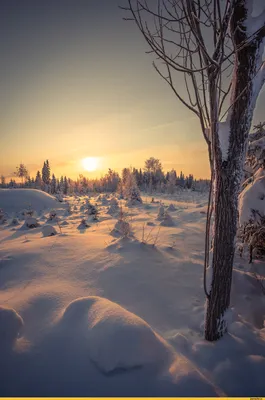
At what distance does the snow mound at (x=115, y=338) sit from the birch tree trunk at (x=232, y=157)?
690 millimetres

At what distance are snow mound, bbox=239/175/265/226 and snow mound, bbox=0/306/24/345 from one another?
3742 millimetres

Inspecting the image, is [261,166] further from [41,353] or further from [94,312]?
[41,353]

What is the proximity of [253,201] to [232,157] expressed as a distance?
2477 mm

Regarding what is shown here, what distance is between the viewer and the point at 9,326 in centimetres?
158

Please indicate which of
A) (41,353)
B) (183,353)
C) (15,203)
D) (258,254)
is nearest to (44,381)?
(41,353)

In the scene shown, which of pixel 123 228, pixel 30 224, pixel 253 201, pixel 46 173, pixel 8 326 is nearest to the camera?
pixel 8 326

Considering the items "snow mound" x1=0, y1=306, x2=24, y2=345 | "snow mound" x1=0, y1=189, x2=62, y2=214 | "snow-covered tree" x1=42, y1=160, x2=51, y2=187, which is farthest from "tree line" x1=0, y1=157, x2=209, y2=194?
"snow mound" x1=0, y1=306, x2=24, y2=345

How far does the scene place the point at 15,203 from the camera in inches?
725

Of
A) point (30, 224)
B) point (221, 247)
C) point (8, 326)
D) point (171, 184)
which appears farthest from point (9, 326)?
point (171, 184)

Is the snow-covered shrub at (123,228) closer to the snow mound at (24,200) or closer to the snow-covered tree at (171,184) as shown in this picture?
the snow mound at (24,200)

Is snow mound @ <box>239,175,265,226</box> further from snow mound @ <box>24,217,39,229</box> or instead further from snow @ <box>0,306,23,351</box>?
snow mound @ <box>24,217,39,229</box>

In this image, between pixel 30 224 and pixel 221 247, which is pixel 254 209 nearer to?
pixel 221 247

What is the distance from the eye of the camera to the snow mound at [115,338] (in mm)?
1396

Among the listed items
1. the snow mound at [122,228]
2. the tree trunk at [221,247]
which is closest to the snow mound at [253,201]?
the tree trunk at [221,247]
